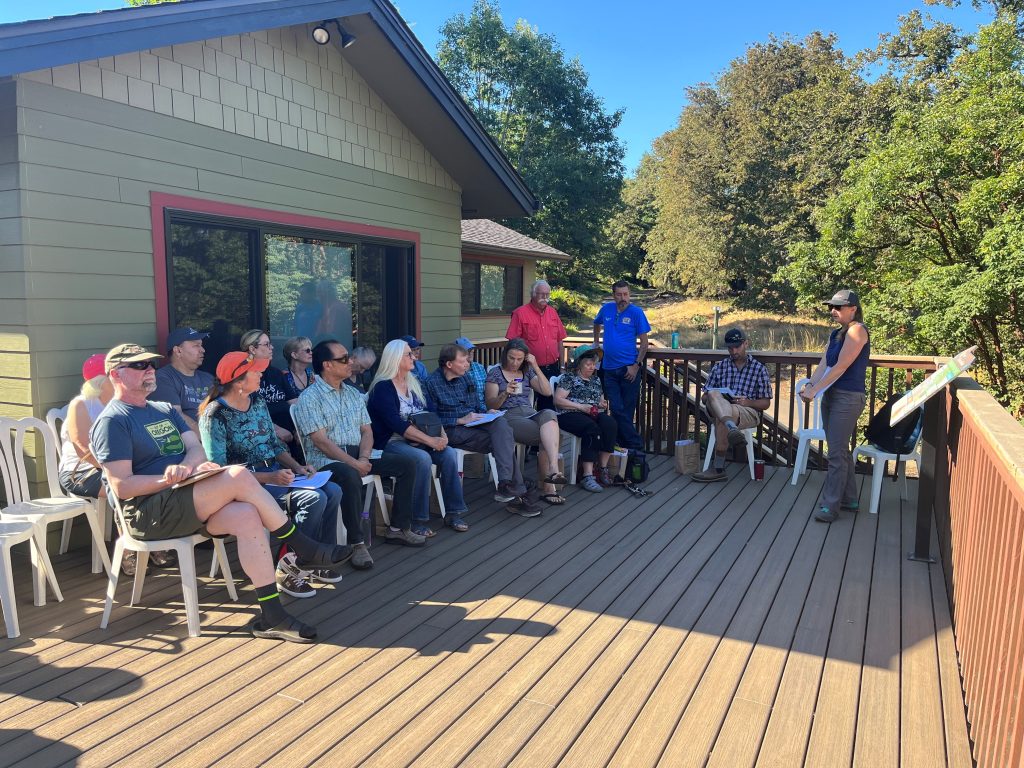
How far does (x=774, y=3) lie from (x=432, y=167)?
25.7 metres

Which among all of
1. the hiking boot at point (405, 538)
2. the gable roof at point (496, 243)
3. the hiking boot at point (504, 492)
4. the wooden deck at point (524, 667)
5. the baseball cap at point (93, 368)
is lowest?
the wooden deck at point (524, 667)

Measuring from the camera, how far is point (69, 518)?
342 cm

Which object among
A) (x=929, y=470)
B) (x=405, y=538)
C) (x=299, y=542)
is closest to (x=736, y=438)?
(x=929, y=470)

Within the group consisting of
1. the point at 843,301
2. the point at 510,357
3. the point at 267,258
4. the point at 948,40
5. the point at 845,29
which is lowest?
the point at 510,357

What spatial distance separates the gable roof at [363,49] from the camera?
3021mm

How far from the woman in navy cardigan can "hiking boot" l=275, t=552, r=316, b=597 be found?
0.81m

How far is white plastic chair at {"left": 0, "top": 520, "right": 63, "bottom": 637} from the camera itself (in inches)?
105

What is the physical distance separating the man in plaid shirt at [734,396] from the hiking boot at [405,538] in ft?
8.03

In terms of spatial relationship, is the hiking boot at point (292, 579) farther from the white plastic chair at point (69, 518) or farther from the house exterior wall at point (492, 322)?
the house exterior wall at point (492, 322)

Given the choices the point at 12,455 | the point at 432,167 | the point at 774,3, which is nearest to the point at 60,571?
the point at 12,455

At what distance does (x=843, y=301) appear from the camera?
4051 mm

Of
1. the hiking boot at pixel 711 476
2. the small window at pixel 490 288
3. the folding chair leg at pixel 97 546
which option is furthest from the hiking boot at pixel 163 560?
the small window at pixel 490 288

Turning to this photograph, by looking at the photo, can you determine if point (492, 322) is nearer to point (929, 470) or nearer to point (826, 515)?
point (826, 515)

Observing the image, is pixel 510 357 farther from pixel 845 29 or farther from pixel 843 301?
pixel 845 29
